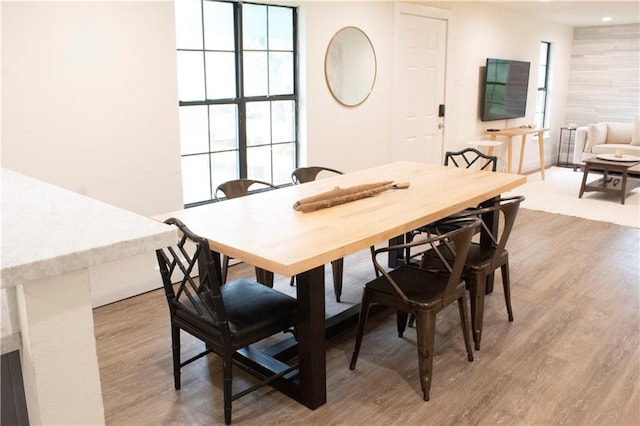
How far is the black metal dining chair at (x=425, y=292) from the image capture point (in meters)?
2.47

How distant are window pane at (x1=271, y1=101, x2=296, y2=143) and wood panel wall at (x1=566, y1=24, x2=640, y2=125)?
6641 mm

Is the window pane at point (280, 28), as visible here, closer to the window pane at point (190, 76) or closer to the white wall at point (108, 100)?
the white wall at point (108, 100)

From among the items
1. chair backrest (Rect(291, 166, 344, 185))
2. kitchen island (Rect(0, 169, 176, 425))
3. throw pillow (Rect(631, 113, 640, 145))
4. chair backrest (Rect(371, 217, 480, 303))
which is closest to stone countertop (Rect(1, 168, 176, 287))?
kitchen island (Rect(0, 169, 176, 425))

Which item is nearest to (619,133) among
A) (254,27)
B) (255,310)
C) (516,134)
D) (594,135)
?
(594,135)

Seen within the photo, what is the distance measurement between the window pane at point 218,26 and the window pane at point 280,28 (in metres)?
0.40

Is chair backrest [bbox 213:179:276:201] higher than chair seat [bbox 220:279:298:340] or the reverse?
higher

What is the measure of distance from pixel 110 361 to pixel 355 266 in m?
1.99

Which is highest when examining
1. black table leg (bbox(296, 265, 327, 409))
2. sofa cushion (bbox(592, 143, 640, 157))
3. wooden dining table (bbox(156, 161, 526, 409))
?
wooden dining table (bbox(156, 161, 526, 409))

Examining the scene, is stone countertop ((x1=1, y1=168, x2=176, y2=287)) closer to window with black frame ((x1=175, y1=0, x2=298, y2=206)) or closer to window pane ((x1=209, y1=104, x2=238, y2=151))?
window with black frame ((x1=175, y1=0, x2=298, y2=206))

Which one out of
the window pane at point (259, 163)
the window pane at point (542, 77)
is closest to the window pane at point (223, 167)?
the window pane at point (259, 163)

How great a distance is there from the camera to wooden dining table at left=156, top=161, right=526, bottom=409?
7.20 feet

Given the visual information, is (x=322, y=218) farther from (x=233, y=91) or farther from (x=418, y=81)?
(x=418, y=81)

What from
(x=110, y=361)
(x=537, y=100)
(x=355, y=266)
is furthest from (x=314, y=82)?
(x=537, y=100)

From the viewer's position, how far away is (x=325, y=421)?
237 centimetres
